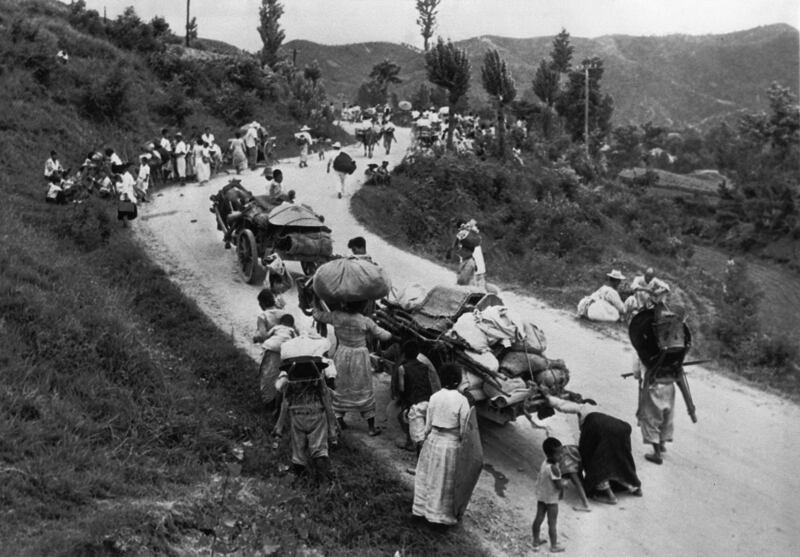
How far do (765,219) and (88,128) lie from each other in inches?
1290

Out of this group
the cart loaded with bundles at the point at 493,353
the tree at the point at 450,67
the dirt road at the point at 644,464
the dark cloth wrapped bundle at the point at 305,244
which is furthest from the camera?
the tree at the point at 450,67

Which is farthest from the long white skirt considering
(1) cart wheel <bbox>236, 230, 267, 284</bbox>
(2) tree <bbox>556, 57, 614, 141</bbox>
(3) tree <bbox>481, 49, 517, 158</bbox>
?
(2) tree <bbox>556, 57, 614, 141</bbox>

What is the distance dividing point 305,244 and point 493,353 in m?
5.05

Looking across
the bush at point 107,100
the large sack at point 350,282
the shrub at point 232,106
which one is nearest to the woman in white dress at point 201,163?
the bush at point 107,100

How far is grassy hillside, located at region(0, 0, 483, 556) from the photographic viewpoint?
5.53 m

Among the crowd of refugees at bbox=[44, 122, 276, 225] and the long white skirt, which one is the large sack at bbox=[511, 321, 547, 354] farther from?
the crowd of refugees at bbox=[44, 122, 276, 225]

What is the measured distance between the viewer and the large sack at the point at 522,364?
300 inches

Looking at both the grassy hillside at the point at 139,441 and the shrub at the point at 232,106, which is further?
the shrub at the point at 232,106

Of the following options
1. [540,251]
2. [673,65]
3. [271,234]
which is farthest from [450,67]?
[673,65]

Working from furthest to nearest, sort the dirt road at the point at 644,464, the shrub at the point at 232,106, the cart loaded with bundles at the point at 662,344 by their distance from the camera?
the shrub at the point at 232,106
the cart loaded with bundles at the point at 662,344
the dirt road at the point at 644,464

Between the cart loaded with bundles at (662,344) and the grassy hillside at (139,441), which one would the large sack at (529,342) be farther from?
the grassy hillside at (139,441)

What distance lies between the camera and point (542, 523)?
674 centimetres

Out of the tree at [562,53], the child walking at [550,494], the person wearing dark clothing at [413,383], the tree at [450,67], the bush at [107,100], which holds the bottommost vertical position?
the child walking at [550,494]

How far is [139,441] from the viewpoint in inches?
274
